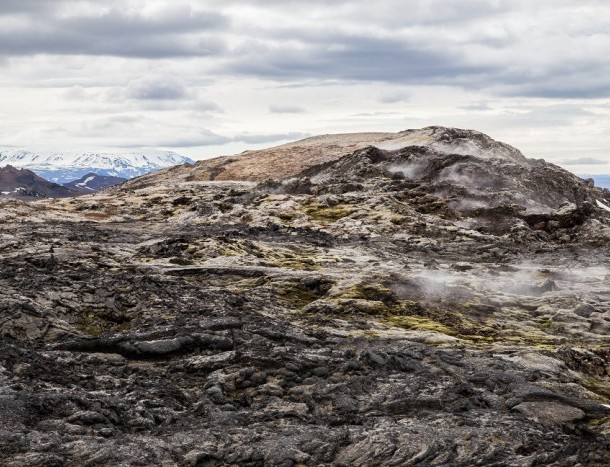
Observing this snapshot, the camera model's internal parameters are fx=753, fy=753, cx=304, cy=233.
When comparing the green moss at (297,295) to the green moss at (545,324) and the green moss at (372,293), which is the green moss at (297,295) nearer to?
the green moss at (372,293)

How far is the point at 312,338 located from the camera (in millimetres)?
30562

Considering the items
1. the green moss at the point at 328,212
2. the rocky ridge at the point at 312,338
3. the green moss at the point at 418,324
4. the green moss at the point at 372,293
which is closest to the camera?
the rocky ridge at the point at 312,338

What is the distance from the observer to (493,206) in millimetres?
65625

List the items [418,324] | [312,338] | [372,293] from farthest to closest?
[372,293], [418,324], [312,338]

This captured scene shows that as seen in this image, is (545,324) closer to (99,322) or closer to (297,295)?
(297,295)

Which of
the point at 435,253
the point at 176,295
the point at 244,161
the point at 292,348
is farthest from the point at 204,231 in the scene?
the point at 244,161

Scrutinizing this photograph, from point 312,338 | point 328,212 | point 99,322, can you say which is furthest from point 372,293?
point 328,212

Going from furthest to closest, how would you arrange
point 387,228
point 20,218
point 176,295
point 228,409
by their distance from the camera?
point 20,218, point 387,228, point 176,295, point 228,409

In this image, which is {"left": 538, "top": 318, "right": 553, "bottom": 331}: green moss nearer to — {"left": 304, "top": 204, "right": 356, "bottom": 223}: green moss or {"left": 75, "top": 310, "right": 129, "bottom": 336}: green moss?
{"left": 75, "top": 310, "right": 129, "bottom": 336}: green moss

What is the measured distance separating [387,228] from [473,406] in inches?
Result: 1417

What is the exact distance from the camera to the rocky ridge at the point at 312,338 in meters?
21.7

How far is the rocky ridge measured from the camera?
71.2 feet

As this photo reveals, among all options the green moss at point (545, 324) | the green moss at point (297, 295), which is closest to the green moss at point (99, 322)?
the green moss at point (297, 295)

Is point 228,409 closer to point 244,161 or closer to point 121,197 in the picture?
point 121,197
